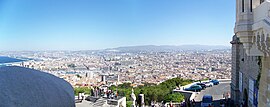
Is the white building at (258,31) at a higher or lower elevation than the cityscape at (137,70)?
higher

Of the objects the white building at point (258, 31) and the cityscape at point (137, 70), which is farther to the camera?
the cityscape at point (137, 70)

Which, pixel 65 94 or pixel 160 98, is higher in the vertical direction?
pixel 65 94

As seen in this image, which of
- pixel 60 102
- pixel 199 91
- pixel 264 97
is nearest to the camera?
pixel 264 97

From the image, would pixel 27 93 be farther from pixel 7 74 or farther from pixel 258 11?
pixel 258 11

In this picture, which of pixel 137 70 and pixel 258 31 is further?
pixel 137 70

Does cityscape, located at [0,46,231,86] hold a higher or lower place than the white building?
lower

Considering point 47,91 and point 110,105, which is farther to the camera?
point 110,105

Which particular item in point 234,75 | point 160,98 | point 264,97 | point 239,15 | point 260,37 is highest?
point 239,15

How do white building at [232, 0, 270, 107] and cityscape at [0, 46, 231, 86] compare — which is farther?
cityscape at [0, 46, 231, 86]

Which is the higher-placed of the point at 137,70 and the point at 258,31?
the point at 258,31

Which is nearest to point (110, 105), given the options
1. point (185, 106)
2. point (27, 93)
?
point (185, 106)

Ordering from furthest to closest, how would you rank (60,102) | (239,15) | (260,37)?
(60,102) < (239,15) < (260,37)
